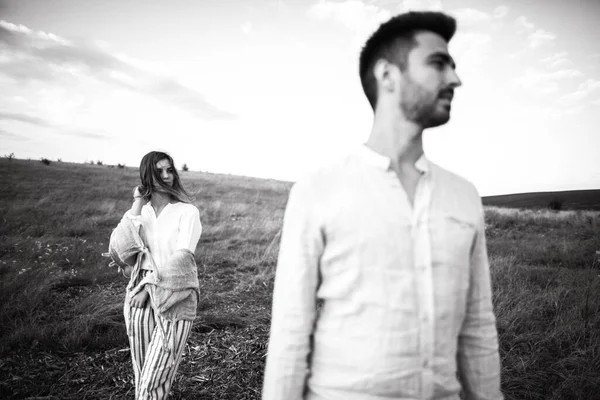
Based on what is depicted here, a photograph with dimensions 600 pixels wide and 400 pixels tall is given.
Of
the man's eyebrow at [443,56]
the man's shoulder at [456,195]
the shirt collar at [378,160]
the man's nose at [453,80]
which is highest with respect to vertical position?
the man's eyebrow at [443,56]

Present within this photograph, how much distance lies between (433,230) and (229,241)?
8.39 metres

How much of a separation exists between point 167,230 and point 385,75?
236 centimetres

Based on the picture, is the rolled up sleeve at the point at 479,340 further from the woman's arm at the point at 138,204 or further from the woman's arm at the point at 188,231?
the woman's arm at the point at 138,204

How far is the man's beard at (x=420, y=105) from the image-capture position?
48.0 inches

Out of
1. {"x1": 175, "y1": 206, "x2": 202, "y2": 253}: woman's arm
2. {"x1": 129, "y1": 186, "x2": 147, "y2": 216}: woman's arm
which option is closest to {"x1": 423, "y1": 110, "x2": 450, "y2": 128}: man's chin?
{"x1": 175, "y1": 206, "x2": 202, "y2": 253}: woman's arm

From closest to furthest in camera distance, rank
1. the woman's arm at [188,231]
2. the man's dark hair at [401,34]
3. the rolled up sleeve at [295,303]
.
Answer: the rolled up sleeve at [295,303] → the man's dark hair at [401,34] → the woman's arm at [188,231]

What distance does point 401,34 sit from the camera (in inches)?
53.1

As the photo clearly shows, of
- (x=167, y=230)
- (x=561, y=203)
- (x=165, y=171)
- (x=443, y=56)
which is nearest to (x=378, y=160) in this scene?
(x=443, y=56)

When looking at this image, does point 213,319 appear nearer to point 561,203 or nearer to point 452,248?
point 452,248

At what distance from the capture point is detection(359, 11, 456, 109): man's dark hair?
131 cm

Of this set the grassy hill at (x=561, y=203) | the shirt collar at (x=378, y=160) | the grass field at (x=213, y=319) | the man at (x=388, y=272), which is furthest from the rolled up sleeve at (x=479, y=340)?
the grassy hill at (x=561, y=203)

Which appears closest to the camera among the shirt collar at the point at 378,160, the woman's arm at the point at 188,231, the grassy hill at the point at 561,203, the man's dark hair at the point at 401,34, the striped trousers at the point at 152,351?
the shirt collar at the point at 378,160

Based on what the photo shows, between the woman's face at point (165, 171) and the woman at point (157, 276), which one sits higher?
the woman's face at point (165, 171)

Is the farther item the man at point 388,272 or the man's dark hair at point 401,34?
the man's dark hair at point 401,34
